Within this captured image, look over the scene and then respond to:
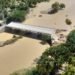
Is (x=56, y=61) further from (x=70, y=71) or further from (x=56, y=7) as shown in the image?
(x=56, y=7)

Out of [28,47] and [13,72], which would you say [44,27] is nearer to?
[28,47]

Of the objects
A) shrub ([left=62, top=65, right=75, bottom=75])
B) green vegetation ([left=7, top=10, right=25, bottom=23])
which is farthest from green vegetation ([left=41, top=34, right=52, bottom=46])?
shrub ([left=62, top=65, right=75, bottom=75])

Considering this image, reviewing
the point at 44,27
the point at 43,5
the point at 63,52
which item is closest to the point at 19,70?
the point at 63,52

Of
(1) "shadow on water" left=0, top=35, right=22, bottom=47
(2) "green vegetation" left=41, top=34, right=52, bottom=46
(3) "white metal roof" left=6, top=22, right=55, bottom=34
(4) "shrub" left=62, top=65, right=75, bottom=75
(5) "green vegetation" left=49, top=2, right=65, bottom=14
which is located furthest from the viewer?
(5) "green vegetation" left=49, top=2, right=65, bottom=14

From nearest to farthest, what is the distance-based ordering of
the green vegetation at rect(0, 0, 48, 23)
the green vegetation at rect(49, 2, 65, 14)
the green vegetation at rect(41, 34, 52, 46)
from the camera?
the green vegetation at rect(41, 34, 52, 46), the green vegetation at rect(0, 0, 48, 23), the green vegetation at rect(49, 2, 65, 14)

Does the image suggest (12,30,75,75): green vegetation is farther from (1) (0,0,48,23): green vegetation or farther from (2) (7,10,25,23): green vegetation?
(1) (0,0,48,23): green vegetation

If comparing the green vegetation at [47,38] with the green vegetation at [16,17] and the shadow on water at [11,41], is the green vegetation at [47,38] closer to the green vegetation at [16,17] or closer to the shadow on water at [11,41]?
the shadow on water at [11,41]

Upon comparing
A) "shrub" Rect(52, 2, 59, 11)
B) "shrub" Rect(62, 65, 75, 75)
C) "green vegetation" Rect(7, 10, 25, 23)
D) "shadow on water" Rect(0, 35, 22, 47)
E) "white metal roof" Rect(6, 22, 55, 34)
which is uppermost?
"shrub" Rect(52, 2, 59, 11)

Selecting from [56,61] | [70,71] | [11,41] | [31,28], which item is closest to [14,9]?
[31,28]

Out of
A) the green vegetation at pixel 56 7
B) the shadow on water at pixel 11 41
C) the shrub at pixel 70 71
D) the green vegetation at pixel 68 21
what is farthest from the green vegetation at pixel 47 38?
the green vegetation at pixel 56 7
